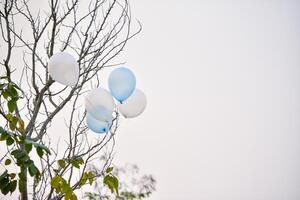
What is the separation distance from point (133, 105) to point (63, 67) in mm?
429

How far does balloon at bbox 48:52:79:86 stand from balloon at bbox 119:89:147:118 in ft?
1.09

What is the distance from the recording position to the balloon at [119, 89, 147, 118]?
1870 millimetres

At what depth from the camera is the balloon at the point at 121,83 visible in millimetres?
1773

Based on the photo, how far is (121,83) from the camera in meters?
1.77

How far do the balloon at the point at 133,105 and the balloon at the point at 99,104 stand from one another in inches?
5.2

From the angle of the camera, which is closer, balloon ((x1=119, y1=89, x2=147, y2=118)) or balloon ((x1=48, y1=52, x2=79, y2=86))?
balloon ((x1=48, y1=52, x2=79, y2=86))

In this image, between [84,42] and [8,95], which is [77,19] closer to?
[84,42]

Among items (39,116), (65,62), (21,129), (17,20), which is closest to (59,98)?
(39,116)

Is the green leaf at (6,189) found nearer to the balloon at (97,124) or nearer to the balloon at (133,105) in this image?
the balloon at (97,124)

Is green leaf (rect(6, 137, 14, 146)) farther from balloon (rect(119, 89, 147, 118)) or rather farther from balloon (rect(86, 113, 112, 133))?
balloon (rect(119, 89, 147, 118))

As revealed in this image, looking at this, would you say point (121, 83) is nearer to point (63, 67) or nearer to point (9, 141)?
point (63, 67)

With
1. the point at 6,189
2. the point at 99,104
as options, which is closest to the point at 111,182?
the point at 6,189

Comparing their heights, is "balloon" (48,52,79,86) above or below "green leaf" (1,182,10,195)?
above

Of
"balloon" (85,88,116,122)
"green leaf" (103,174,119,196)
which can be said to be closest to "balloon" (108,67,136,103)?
"balloon" (85,88,116,122)
